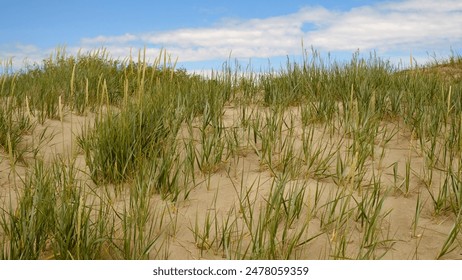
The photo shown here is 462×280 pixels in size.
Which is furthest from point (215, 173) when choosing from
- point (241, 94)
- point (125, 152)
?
point (241, 94)

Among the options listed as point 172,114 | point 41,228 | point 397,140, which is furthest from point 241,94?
point 41,228

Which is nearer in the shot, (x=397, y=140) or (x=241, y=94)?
(x=397, y=140)

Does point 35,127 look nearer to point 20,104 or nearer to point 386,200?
point 20,104

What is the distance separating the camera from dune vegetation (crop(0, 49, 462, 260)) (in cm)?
271

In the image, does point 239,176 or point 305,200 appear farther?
point 239,176

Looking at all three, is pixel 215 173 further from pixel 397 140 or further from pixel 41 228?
pixel 397 140

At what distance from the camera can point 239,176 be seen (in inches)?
141

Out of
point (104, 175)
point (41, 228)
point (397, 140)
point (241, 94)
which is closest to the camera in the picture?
point (41, 228)

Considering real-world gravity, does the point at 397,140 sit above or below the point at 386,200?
above

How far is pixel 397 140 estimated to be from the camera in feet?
13.8

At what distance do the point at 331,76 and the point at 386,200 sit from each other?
2438 millimetres

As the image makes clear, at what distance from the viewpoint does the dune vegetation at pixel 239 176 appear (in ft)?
8.87
